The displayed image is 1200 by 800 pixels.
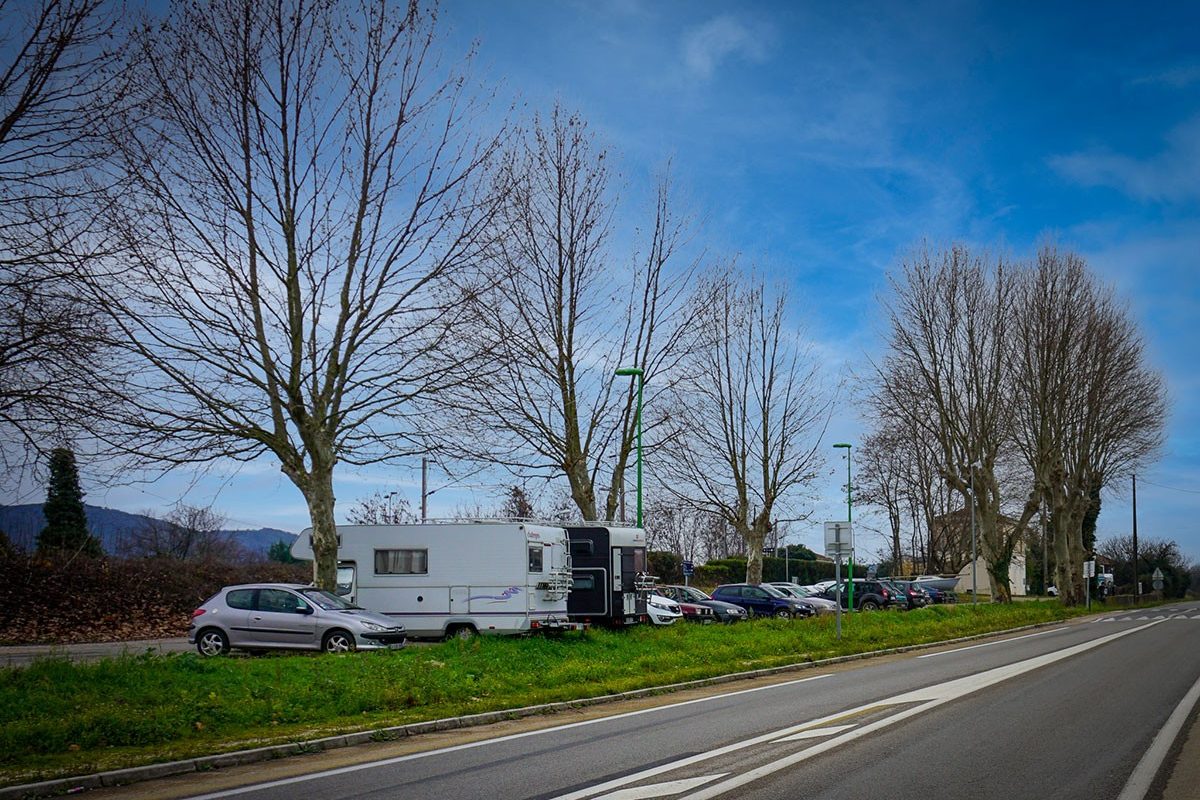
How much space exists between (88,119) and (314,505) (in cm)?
1059

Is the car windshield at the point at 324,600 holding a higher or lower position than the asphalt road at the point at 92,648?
higher

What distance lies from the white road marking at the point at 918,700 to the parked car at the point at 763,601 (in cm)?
1388

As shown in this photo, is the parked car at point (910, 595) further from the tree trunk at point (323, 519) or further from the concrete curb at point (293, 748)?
the tree trunk at point (323, 519)

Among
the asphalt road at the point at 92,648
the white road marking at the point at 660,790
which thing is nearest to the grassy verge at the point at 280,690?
the white road marking at the point at 660,790

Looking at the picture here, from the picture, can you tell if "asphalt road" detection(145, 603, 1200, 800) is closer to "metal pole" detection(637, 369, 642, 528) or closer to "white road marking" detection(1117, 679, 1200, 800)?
"white road marking" detection(1117, 679, 1200, 800)

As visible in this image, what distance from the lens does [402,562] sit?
26.2 m

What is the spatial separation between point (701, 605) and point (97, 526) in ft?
80.6

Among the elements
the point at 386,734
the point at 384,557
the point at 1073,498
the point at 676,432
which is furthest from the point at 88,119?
the point at 1073,498

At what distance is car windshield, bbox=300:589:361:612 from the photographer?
70.2 ft

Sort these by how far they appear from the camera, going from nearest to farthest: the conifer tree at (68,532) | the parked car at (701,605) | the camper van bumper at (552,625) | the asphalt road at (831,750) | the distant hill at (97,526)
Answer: the asphalt road at (831,750)
the distant hill at (97,526)
the camper van bumper at (552,625)
the conifer tree at (68,532)
the parked car at (701,605)

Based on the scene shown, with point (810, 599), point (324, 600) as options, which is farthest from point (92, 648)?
point (810, 599)

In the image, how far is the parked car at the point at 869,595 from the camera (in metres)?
50.8

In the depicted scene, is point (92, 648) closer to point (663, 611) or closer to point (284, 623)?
point (284, 623)

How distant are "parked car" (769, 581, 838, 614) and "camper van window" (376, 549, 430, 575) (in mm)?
21218
